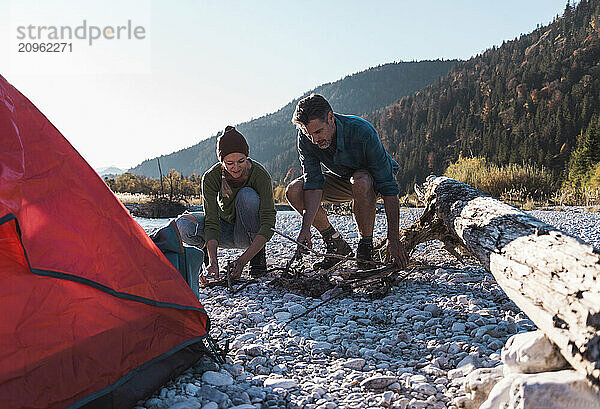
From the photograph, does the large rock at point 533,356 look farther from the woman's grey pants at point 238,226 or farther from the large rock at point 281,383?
the woman's grey pants at point 238,226

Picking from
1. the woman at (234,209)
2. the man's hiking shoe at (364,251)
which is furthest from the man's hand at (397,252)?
the woman at (234,209)

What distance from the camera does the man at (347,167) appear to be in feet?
10.2

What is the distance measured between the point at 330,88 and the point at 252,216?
124 m

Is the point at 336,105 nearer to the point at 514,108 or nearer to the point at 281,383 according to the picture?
the point at 514,108

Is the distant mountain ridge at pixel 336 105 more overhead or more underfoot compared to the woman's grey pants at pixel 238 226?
more overhead

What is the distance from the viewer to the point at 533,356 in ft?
4.63

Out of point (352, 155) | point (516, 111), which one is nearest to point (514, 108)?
point (516, 111)

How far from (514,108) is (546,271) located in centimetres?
4419

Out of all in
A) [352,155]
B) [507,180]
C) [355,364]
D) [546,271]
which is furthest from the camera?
[507,180]

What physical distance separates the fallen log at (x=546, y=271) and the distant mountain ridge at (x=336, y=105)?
78.2m

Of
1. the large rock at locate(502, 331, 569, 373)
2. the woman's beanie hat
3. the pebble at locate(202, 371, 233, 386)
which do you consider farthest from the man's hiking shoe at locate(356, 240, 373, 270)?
the large rock at locate(502, 331, 569, 373)

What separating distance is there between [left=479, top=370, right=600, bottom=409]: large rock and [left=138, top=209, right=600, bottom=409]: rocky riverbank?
416mm

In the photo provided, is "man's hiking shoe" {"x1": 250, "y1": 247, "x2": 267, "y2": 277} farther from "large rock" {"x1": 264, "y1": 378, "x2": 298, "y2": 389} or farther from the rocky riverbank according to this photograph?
"large rock" {"x1": 264, "y1": 378, "x2": 298, "y2": 389}

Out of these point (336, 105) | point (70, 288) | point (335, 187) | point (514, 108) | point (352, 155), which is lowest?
point (70, 288)
